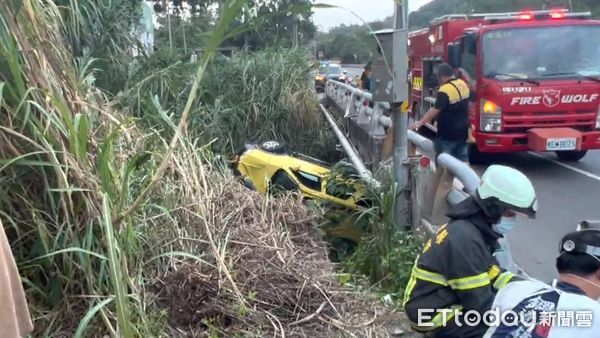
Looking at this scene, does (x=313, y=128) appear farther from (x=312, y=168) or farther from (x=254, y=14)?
(x=254, y=14)

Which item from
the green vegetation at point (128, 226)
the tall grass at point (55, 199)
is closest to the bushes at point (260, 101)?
the green vegetation at point (128, 226)

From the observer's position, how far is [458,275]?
10.1ft

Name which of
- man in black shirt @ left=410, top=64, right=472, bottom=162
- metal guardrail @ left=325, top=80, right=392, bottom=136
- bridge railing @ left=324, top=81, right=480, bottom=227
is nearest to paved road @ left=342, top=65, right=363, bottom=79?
metal guardrail @ left=325, top=80, right=392, bottom=136

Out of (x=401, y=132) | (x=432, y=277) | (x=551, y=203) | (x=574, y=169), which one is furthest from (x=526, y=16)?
(x=432, y=277)

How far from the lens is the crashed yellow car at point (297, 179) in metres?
6.18

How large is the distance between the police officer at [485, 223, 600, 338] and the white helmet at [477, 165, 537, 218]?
0.25 metres

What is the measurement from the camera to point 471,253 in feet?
10.0

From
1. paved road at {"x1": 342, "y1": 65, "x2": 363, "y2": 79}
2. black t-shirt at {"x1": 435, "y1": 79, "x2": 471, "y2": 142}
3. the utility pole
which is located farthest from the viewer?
paved road at {"x1": 342, "y1": 65, "x2": 363, "y2": 79}

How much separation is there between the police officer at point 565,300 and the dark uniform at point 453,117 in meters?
5.89

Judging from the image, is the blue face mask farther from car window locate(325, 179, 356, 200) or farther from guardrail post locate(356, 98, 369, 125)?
guardrail post locate(356, 98, 369, 125)

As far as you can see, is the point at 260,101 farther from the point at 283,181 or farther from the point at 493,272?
the point at 493,272

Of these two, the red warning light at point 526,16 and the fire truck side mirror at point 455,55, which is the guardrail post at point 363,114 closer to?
the fire truck side mirror at point 455,55

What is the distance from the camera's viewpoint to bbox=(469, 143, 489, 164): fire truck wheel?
11.6 m

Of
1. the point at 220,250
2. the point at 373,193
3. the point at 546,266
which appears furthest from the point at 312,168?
the point at 220,250
